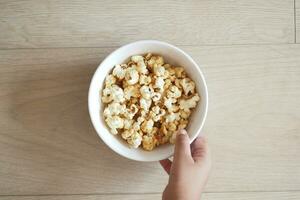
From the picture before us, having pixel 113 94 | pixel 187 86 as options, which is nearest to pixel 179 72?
pixel 187 86

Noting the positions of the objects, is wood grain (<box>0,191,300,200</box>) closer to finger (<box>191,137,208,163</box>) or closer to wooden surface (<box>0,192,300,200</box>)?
wooden surface (<box>0,192,300,200</box>)

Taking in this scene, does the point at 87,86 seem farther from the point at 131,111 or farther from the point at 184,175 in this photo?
the point at 184,175

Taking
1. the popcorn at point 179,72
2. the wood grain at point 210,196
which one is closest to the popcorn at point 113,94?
the popcorn at point 179,72

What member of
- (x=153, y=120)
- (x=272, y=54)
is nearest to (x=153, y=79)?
(x=153, y=120)

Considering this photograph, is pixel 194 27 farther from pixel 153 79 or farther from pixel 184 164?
pixel 184 164

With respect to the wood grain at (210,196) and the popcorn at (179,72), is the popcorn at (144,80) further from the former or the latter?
the wood grain at (210,196)

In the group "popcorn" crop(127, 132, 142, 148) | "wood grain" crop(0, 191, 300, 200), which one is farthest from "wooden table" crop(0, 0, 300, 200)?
"popcorn" crop(127, 132, 142, 148)

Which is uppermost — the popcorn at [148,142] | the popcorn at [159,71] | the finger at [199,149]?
the popcorn at [159,71]
